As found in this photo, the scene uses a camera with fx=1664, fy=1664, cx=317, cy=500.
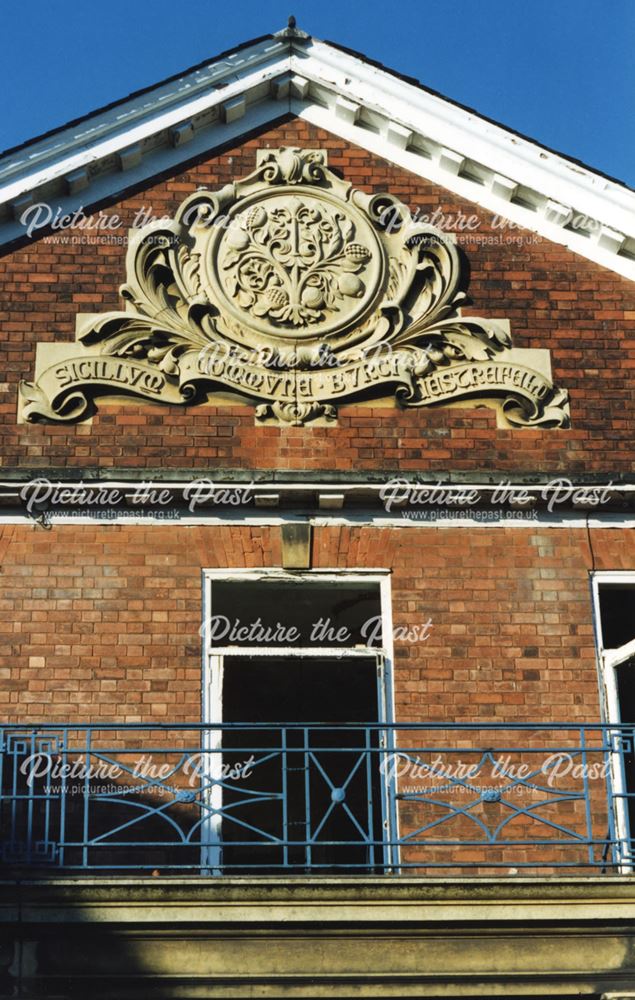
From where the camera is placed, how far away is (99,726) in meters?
10.8

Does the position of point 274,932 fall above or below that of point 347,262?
below

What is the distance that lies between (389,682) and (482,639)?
29.6 inches

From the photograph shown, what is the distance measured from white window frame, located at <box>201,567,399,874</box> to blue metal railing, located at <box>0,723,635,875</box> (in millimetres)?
22

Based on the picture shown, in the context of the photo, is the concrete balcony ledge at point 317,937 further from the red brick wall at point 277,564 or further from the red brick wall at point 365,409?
the red brick wall at point 365,409

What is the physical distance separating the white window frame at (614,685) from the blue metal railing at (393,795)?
0.08 ft

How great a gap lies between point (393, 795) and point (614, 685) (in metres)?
1.95

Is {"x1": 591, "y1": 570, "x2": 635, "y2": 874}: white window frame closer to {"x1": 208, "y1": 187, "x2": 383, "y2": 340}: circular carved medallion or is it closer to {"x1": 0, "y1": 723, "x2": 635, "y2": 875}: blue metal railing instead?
{"x1": 0, "y1": 723, "x2": 635, "y2": 875}: blue metal railing

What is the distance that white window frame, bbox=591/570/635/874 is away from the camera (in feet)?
38.4

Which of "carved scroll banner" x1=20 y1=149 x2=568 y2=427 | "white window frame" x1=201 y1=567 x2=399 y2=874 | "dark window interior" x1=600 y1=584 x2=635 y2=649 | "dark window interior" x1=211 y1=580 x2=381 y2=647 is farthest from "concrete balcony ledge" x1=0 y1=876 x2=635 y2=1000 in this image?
"carved scroll banner" x1=20 y1=149 x2=568 y2=427

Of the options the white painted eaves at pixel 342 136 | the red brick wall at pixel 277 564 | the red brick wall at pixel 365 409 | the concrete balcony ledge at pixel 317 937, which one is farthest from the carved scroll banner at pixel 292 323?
the concrete balcony ledge at pixel 317 937

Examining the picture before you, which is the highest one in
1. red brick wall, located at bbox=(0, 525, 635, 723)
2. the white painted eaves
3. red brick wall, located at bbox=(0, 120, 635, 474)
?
the white painted eaves

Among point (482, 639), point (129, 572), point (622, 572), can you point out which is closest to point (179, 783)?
point (129, 572)

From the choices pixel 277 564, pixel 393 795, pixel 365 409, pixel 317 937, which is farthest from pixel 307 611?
pixel 317 937

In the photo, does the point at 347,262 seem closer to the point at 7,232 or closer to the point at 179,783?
the point at 7,232
